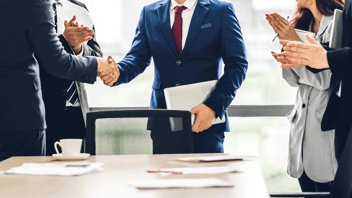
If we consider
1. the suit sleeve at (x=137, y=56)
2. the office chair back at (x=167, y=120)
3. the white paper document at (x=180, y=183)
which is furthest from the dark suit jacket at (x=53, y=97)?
the white paper document at (x=180, y=183)

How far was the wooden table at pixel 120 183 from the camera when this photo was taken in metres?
0.77

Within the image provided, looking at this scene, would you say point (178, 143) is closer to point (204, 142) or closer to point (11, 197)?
point (204, 142)

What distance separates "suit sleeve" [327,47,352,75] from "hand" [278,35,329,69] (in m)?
0.04

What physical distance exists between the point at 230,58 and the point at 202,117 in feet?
1.48

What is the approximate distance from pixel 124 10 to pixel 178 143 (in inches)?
75.9

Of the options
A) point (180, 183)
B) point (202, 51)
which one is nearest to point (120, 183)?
point (180, 183)

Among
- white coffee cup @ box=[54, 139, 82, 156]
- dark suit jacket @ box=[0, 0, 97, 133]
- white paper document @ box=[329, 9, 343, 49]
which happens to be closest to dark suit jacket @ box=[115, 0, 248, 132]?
white paper document @ box=[329, 9, 343, 49]

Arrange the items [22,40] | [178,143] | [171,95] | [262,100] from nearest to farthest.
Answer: [178,143] < [22,40] < [171,95] < [262,100]

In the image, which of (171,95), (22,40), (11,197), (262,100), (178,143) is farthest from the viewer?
(262,100)

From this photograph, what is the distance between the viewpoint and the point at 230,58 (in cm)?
200

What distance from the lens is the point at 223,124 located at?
6.45ft

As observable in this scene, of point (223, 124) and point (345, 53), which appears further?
point (223, 124)

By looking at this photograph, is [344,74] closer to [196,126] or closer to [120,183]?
[196,126]

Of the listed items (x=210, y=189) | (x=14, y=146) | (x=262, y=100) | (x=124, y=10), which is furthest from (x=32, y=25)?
Answer: (x=262, y=100)
